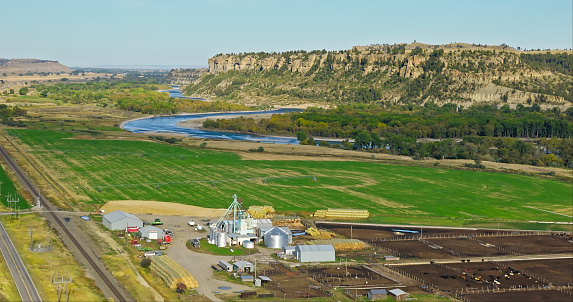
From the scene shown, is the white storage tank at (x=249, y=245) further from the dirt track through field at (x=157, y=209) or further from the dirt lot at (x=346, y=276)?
the dirt track through field at (x=157, y=209)

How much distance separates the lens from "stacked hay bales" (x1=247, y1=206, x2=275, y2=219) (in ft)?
315

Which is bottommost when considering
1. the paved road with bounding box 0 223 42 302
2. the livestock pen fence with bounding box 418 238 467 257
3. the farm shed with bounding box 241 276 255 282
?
the livestock pen fence with bounding box 418 238 467 257

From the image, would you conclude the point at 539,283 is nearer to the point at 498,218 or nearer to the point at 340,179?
the point at 498,218

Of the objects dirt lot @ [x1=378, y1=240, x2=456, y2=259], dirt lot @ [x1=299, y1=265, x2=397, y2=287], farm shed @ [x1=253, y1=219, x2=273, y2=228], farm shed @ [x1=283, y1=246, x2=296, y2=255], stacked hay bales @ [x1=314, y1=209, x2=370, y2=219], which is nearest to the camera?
dirt lot @ [x1=299, y1=265, x2=397, y2=287]

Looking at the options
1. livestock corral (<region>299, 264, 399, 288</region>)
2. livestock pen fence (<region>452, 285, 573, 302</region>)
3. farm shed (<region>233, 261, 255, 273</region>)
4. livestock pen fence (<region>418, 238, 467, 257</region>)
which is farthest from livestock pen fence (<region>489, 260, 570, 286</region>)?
farm shed (<region>233, 261, 255, 273</region>)

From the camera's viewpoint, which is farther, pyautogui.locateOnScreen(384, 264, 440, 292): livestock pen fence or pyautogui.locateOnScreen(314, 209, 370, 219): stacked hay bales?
pyautogui.locateOnScreen(314, 209, 370, 219): stacked hay bales

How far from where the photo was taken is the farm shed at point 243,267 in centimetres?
7106

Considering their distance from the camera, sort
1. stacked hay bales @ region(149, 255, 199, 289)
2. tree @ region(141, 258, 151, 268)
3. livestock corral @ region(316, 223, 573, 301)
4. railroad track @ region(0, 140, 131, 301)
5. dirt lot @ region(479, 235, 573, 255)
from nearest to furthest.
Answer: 1. railroad track @ region(0, 140, 131, 301)
2. stacked hay bales @ region(149, 255, 199, 289)
3. livestock corral @ region(316, 223, 573, 301)
4. tree @ region(141, 258, 151, 268)
5. dirt lot @ region(479, 235, 573, 255)

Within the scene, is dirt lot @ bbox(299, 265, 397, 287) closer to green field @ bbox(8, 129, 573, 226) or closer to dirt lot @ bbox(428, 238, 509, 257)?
dirt lot @ bbox(428, 238, 509, 257)

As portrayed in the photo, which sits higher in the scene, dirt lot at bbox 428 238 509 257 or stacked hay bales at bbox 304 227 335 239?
stacked hay bales at bbox 304 227 335 239

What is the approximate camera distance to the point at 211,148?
17362 centimetres

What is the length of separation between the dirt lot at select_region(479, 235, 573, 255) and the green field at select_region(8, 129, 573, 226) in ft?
35.6

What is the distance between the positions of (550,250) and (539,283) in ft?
51.3

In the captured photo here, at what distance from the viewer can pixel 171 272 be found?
219ft
